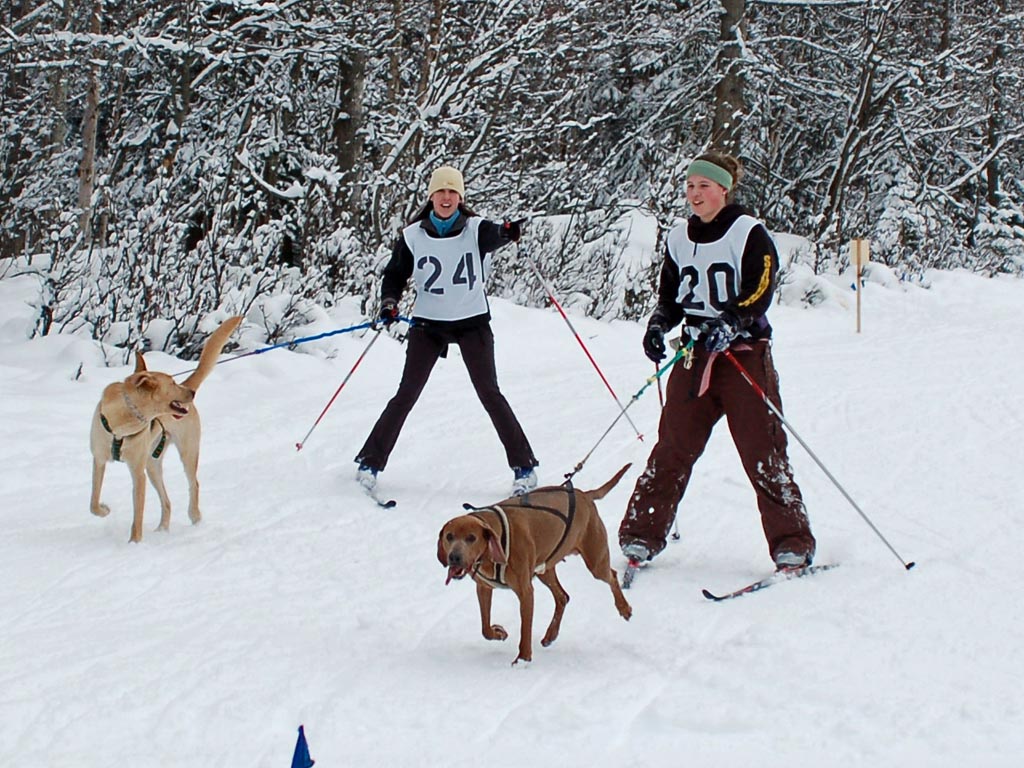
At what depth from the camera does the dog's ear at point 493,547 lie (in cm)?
364

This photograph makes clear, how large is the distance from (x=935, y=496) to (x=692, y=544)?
170 centimetres

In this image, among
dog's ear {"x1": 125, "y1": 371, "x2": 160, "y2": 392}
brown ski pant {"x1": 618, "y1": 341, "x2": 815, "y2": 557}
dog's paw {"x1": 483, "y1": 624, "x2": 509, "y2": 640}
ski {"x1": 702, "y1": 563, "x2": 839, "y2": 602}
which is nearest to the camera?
dog's paw {"x1": 483, "y1": 624, "x2": 509, "y2": 640}

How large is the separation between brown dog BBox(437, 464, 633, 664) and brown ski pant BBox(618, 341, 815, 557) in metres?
0.77

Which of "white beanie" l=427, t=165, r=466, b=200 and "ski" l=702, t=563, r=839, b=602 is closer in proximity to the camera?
"ski" l=702, t=563, r=839, b=602

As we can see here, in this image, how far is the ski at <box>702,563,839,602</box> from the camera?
460 centimetres

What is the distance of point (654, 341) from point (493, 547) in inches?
71.1

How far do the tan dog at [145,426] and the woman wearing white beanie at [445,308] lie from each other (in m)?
1.19

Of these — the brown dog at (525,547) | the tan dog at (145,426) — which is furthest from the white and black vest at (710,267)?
the tan dog at (145,426)

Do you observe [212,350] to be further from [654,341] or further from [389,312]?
[654,341]

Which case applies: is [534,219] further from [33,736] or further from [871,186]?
[33,736]

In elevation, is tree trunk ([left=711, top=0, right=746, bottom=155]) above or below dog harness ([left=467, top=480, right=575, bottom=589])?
above

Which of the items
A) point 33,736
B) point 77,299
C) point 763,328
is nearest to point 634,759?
point 33,736

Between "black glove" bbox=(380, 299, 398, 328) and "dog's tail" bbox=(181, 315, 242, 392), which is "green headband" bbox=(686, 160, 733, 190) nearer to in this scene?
"black glove" bbox=(380, 299, 398, 328)

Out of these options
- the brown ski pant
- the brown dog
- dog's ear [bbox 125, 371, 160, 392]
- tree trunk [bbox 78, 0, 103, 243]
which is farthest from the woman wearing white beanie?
tree trunk [bbox 78, 0, 103, 243]
